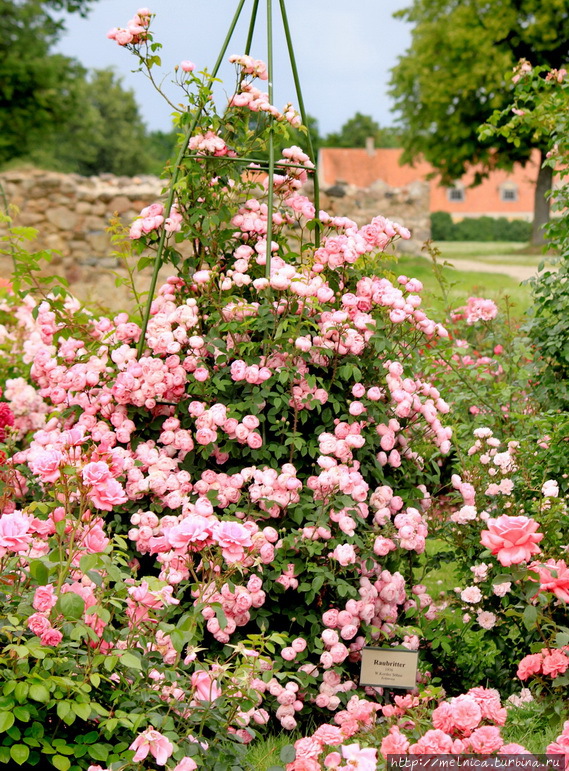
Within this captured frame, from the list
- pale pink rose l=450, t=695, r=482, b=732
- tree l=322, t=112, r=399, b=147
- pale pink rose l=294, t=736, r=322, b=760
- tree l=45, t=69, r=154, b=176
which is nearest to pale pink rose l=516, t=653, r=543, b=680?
pale pink rose l=450, t=695, r=482, b=732

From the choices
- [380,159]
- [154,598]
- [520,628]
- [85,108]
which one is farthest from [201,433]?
[380,159]

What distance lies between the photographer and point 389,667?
8.73 ft

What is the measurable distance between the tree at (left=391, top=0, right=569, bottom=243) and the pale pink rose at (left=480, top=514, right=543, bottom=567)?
2094 cm

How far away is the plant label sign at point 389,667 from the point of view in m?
2.64

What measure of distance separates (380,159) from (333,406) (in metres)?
41.5

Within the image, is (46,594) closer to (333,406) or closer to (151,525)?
(151,525)

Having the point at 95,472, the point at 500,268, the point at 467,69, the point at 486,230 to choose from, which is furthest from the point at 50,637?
the point at 486,230

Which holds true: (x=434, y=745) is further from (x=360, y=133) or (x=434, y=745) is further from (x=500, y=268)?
(x=360, y=133)

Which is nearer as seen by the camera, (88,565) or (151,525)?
(88,565)

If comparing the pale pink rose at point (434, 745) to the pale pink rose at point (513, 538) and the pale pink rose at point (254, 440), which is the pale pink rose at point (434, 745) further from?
the pale pink rose at point (254, 440)

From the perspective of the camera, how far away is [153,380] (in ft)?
10.1

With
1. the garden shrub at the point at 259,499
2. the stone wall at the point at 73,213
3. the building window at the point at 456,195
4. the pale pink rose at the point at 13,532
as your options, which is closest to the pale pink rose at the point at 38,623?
the garden shrub at the point at 259,499

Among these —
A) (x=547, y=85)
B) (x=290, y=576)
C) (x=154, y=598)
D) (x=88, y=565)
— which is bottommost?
(x=290, y=576)

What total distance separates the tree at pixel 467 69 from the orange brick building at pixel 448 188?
13.8 meters
